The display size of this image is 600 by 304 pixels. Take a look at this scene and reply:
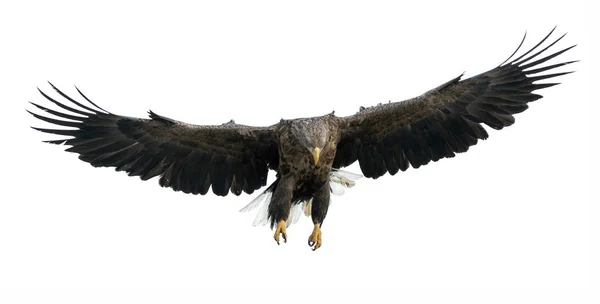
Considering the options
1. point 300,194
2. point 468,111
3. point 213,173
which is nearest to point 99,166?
point 213,173

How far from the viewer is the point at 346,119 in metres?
14.8

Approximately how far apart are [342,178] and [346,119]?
1.01 m

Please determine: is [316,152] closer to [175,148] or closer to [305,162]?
[305,162]

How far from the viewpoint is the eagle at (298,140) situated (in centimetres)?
1467

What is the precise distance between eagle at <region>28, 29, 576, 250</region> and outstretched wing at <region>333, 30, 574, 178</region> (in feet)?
0.04

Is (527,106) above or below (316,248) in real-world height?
above

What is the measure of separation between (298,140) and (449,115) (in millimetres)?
1779

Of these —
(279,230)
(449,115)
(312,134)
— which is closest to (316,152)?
(312,134)

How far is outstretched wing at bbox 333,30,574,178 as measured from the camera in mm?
14797

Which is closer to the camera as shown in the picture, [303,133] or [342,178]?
[303,133]

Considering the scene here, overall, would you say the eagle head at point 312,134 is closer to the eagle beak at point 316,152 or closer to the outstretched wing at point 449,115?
the eagle beak at point 316,152

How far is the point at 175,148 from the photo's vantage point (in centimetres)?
1518

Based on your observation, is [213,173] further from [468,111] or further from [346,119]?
[468,111]

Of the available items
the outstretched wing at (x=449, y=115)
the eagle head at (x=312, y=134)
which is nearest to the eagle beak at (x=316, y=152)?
the eagle head at (x=312, y=134)
